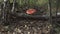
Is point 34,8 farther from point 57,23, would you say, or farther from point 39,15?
point 57,23

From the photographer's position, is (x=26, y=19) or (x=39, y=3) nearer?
(x=26, y=19)

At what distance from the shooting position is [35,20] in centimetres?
477

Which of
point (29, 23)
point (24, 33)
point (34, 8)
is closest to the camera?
point (24, 33)

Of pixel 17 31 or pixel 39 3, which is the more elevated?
pixel 39 3

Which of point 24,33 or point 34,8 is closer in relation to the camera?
point 24,33

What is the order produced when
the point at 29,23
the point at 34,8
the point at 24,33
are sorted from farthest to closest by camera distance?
the point at 34,8 → the point at 29,23 → the point at 24,33

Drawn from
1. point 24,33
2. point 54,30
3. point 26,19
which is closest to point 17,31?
point 24,33

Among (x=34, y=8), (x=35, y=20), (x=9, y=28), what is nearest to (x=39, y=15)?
(x=35, y=20)

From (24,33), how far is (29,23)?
41cm

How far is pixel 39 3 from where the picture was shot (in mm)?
5215

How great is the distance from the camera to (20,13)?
4812 millimetres

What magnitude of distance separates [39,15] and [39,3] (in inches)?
23.3

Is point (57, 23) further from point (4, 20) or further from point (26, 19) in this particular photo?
point (4, 20)

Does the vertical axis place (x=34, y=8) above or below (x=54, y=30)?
above
